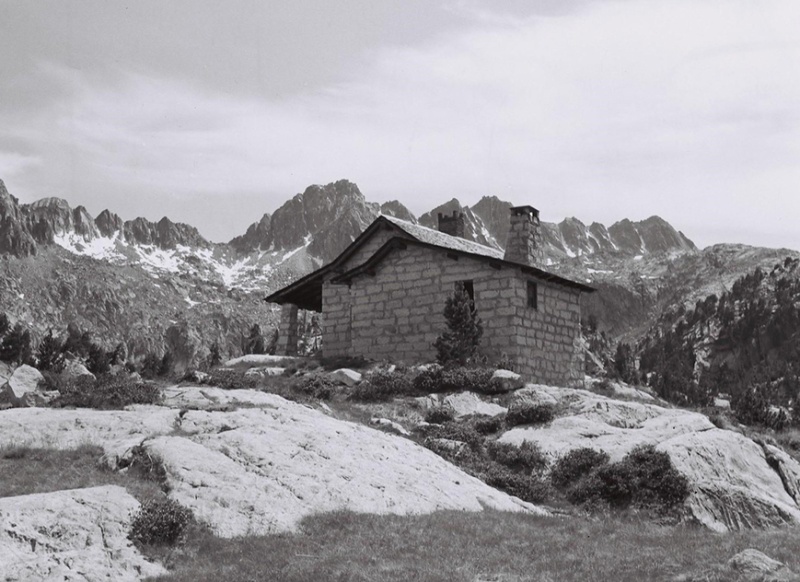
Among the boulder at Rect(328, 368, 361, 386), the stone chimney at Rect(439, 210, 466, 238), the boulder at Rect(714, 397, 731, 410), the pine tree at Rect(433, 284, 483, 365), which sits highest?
the stone chimney at Rect(439, 210, 466, 238)

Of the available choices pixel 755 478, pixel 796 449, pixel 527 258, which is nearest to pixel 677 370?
pixel 527 258

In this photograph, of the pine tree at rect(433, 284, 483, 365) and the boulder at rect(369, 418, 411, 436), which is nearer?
the boulder at rect(369, 418, 411, 436)

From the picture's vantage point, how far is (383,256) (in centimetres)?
3459

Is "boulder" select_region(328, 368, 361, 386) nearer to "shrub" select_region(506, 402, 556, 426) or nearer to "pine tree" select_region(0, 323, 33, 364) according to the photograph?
"shrub" select_region(506, 402, 556, 426)

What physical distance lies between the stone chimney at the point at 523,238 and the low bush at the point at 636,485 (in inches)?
700

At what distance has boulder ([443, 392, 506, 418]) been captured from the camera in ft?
82.6

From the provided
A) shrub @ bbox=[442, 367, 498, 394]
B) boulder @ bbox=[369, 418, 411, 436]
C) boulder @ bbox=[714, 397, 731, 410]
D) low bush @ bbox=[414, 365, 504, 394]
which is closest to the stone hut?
shrub @ bbox=[442, 367, 498, 394]

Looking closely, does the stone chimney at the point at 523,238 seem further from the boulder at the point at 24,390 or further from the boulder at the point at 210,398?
the boulder at the point at 24,390

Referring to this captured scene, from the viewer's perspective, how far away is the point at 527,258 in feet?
122

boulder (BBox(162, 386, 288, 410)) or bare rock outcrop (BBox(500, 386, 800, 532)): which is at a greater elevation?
boulder (BBox(162, 386, 288, 410))

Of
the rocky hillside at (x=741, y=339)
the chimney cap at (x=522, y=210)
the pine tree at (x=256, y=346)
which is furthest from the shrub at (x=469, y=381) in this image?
the rocky hillside at (x=741, y=339)

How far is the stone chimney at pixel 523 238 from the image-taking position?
122 feet

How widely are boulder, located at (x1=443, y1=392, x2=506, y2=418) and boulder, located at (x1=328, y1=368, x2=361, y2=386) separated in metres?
3.95

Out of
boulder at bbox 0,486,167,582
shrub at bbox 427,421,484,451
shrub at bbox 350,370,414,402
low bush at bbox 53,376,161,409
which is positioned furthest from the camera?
shrub at bbox 350,370,414,402
